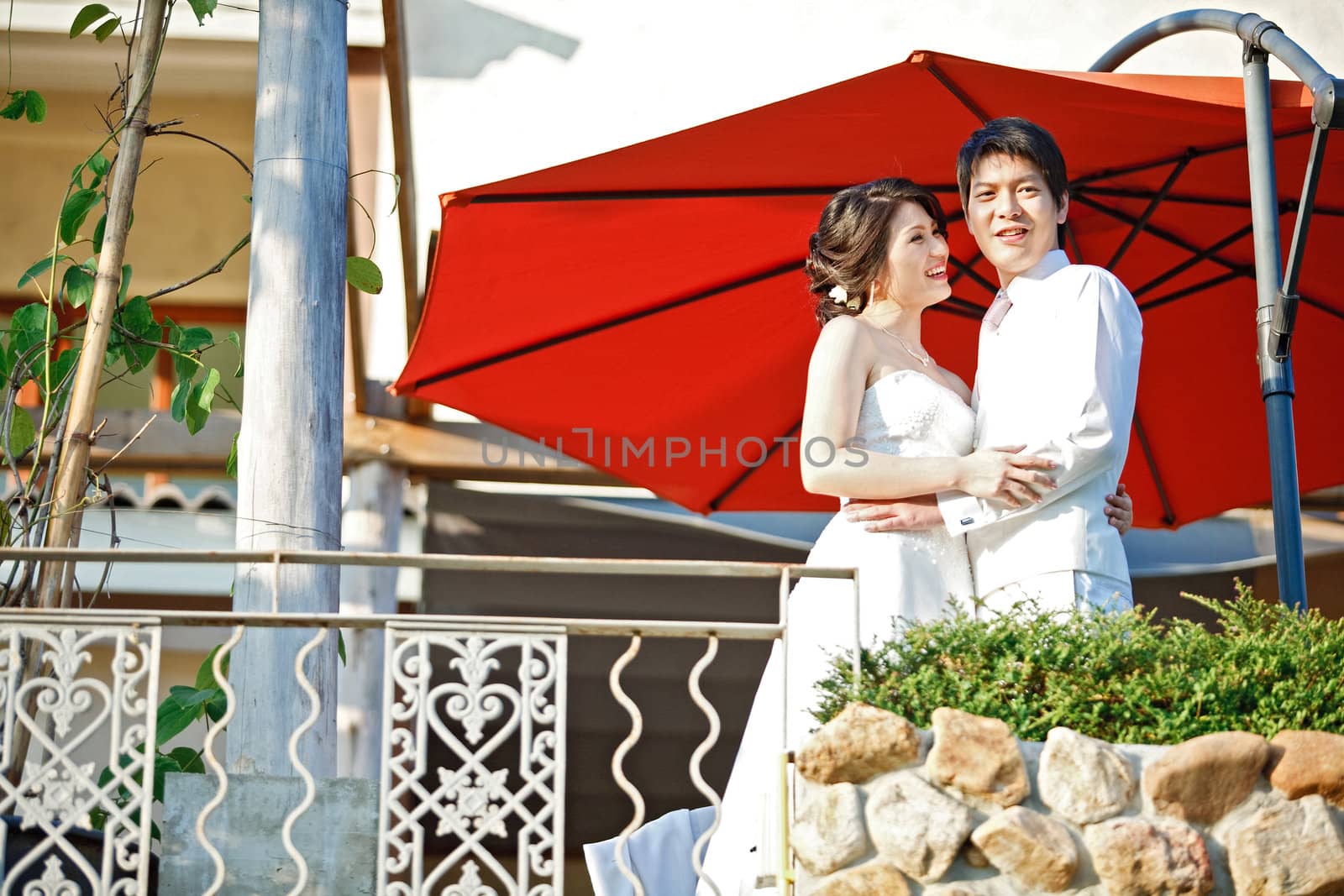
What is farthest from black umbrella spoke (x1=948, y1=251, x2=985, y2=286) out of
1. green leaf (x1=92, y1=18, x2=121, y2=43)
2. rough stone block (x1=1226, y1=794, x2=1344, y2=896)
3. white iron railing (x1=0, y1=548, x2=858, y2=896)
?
green leaf (x1=92, y1=18, x2=121, y2=43)

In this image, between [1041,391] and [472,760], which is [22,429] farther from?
[1041,391]

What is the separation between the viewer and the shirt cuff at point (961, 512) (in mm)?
3518

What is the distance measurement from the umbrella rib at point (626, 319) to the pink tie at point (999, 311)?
1437mm

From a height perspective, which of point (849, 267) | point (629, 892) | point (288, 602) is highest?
point (849, 267)

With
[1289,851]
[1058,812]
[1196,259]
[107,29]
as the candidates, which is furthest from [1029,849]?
[107,29]

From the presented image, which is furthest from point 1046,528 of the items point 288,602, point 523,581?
point 523,581

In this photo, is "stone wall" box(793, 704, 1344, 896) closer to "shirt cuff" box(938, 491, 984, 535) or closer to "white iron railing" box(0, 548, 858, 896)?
"white iron railing" box(0, 548, 858, 896)

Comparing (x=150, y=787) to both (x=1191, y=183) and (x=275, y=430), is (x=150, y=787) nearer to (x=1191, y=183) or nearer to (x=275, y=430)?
(x=275, y=430)

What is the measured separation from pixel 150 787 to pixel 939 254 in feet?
7.41

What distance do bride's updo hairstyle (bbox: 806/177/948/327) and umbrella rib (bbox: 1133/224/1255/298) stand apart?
1583mm

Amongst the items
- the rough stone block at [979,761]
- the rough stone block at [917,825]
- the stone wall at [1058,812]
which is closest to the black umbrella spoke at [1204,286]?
the stone wall at [1058,812]

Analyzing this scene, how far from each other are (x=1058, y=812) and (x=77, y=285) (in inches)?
125

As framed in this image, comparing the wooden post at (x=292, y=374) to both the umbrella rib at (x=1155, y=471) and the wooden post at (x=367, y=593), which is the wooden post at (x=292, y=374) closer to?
the wooden post at (x=367, y=593)

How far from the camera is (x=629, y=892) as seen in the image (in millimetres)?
3988
